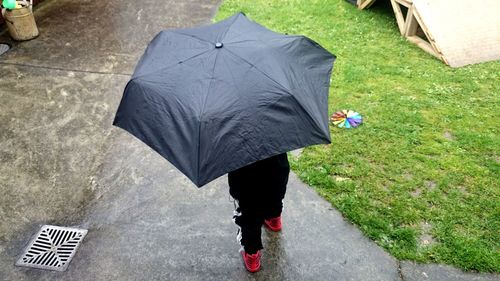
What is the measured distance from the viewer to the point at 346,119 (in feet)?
15.8

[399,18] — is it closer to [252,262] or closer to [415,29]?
[415,29]

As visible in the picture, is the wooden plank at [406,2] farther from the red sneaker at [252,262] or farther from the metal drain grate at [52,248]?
the metal drain grate at [52,248]

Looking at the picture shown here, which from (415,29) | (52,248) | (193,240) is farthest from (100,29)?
(415,29)

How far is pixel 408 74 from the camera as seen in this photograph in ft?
18.8

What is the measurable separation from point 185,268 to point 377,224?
5.73ft

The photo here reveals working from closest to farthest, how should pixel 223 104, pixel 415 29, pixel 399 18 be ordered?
1. pixel 223 104
2. pixel 415 29
3. pixel 399 18

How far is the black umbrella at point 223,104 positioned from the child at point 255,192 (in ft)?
1.43

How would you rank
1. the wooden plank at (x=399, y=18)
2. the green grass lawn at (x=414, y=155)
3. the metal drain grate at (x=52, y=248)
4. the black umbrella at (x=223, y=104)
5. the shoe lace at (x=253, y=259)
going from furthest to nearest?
the wooden plank at (x=399, y=18) < the green grass lawn at (x=414, y=155) < the metal drain grate at (x=52, y=248) < the shoe lace at (x=253, y=259) < the black umbrella at (x=223, y=104)

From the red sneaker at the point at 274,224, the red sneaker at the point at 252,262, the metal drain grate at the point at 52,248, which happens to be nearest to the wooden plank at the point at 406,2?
the red sneaker at the point at 274,224

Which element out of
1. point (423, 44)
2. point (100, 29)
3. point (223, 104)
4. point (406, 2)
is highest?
point (223, 104)

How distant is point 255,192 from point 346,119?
8.11 feet

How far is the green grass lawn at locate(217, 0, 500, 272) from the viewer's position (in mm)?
3525

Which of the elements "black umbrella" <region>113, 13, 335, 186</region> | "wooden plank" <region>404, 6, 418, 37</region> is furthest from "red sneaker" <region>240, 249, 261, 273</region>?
"wooden plank" <region>404, 6, 418, 37</region>

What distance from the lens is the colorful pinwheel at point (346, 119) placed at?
15.6ft
